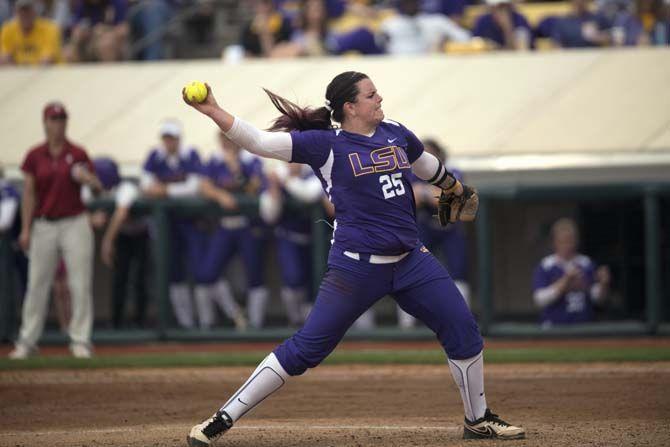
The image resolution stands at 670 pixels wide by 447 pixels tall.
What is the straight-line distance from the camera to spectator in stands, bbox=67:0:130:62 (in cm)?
1503

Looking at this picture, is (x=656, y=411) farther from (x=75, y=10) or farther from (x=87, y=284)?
(x=75, y=10)

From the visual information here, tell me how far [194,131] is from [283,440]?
7.62 meters

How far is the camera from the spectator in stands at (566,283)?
37.3 feet

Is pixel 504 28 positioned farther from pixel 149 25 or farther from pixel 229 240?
pixel 149 25

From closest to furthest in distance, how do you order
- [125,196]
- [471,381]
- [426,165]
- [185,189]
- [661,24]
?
1. [471,381]
2. [426,165]
3. [125,196]
4. [185,189]
5. [661,24]

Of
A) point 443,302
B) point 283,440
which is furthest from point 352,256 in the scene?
point 283,440

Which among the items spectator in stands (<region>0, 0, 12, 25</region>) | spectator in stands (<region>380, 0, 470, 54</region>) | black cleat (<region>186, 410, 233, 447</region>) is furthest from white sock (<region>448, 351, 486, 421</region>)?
spectator in stands (<region>0, 0, 12, 25</region>)

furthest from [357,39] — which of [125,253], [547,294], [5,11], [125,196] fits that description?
[5,11]

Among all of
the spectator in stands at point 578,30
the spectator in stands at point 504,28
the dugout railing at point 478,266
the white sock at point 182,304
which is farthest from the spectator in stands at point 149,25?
the spectator in stands at point 578,30

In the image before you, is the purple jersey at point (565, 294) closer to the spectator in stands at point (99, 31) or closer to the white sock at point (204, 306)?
the white sock at point (204, 306)

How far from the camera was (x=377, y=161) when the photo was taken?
609cm

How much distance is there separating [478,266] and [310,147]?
6211 mm

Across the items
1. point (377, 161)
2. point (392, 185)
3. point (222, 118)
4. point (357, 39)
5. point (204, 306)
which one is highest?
point (357, 39)

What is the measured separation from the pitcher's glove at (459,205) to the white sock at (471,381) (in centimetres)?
82
